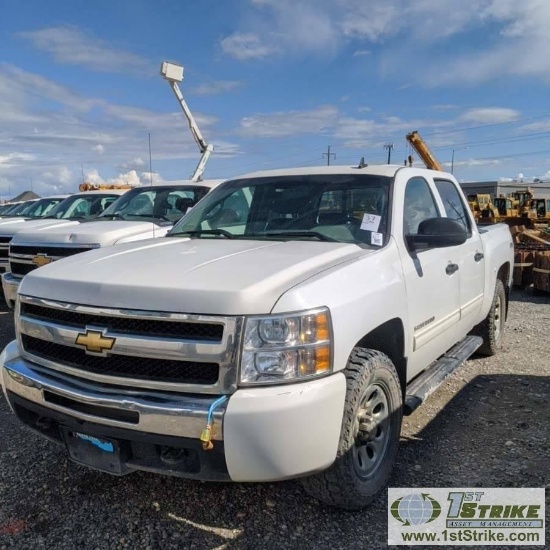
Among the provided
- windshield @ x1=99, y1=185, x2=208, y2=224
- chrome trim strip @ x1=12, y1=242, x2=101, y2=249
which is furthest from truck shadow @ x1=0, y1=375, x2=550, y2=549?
windshield @ x1=99, y1=185, x2=208, y2=224

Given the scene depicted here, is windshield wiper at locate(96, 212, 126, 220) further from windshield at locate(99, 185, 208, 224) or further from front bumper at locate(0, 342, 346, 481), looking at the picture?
front bumper at locate(0, 342, 346, 481)

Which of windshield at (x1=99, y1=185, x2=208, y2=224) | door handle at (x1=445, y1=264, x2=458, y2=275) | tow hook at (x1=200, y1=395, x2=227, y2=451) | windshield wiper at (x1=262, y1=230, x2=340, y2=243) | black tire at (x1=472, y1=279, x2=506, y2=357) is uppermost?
windshield at (x1=99, y1=185, x2=208, y2=224)

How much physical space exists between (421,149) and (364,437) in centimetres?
2183

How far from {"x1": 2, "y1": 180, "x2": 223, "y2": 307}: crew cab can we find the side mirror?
366cm

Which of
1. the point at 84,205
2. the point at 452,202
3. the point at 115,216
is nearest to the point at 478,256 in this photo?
the point at 452,202

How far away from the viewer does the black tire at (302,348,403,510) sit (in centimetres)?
263

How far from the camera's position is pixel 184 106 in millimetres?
15180

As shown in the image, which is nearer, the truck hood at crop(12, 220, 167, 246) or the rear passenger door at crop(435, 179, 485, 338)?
the rear passenger door at crop(435, 179, 485, 338)

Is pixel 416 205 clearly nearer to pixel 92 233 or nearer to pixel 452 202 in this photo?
pixel 452 202

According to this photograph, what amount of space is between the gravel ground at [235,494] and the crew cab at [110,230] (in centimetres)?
250

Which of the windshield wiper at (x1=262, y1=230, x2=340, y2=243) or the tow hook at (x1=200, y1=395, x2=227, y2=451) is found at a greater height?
the windshield wiper at (x1=262, y1=230, x2=340, y2=243)

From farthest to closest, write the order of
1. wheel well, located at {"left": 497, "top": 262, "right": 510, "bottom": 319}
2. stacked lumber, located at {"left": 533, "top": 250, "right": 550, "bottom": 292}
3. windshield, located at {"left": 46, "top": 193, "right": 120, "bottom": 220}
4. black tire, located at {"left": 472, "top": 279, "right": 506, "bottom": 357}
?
windshield, located at {"left": 46, "top": 193, "right": 120, "bottom": 220}
stacked lumber, located at {"left": 533, "top": 250, "right": 550, "bottom": 292}
wheel well, located at {"left": 497, "top": 262, "right": 510, "bottom": 319}
black tire, located at {"left": 472, "top": 279, "right": 506, "bottom": 357}

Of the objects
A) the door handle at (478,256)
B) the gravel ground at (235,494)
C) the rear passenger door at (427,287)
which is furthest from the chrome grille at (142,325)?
the door handle at (478,256)

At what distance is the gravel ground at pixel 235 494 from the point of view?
2.72 metres
